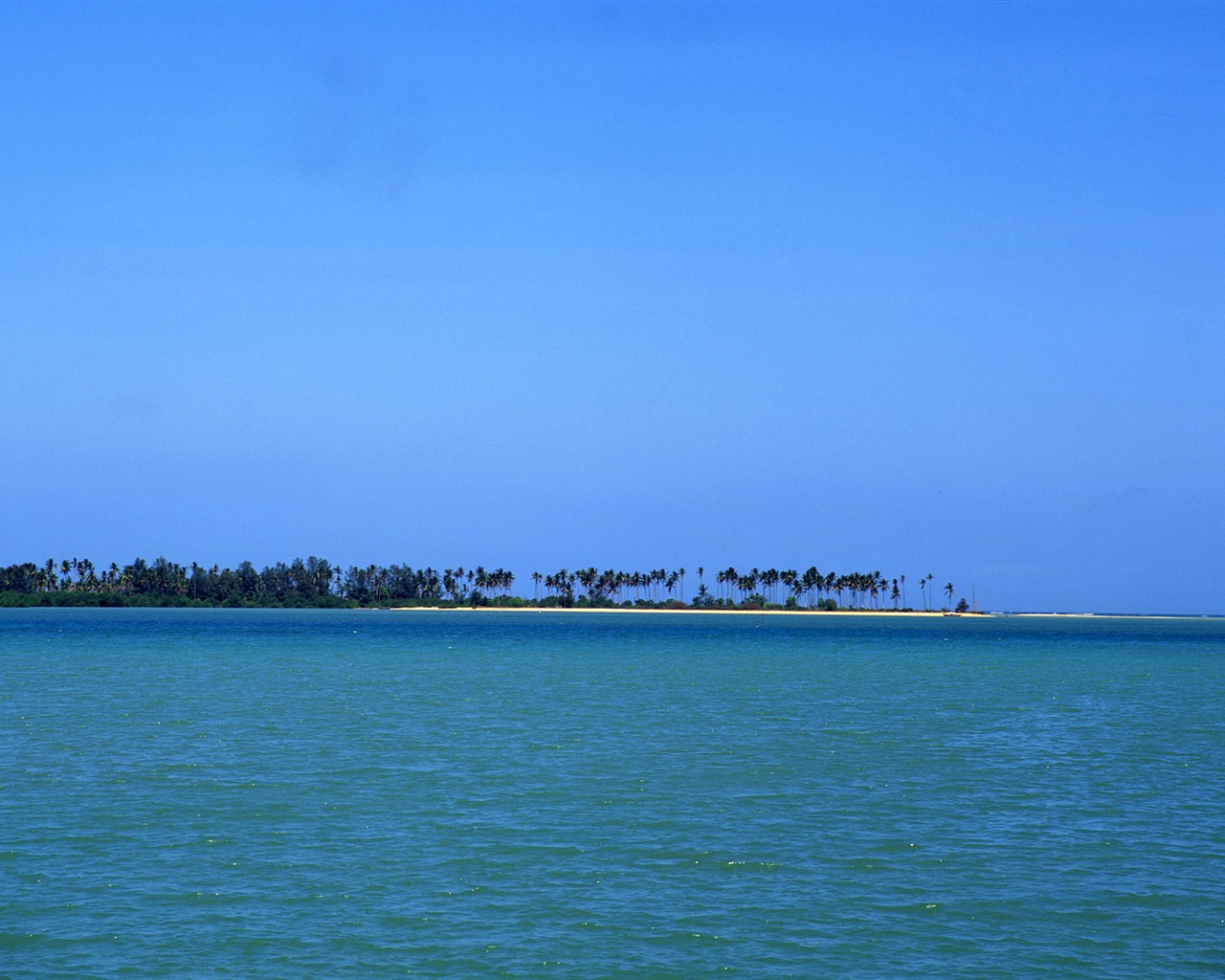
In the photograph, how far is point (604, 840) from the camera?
2769 cm

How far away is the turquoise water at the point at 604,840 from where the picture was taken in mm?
19969

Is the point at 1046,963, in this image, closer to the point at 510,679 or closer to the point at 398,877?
the point at 398,877

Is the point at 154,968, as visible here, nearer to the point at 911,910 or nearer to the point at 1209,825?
the point at 911,910

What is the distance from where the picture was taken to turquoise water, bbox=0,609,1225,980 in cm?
1997

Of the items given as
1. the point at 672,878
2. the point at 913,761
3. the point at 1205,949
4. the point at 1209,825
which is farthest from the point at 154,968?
the point at 913,761

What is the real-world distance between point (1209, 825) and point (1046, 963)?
1335cm

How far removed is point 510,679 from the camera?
8106cm

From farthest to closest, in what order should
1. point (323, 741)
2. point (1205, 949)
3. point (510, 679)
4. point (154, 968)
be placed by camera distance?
1. point (510, 679)
2. point (323, 741)
3. point (1205, 949)
4. point (154, 968)

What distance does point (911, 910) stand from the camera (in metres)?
22.3

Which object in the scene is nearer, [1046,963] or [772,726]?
[1046,963]

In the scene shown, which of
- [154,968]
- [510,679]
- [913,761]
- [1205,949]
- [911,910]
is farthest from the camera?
[510,679]

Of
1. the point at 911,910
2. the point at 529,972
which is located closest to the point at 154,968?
the point at 529,972

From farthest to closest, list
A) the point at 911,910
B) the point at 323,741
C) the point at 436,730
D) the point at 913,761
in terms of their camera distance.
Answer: the point at 436,730 < the point at 323,741 < the point at 913,761 < the point at 911,910

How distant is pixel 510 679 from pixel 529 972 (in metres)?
62.6
